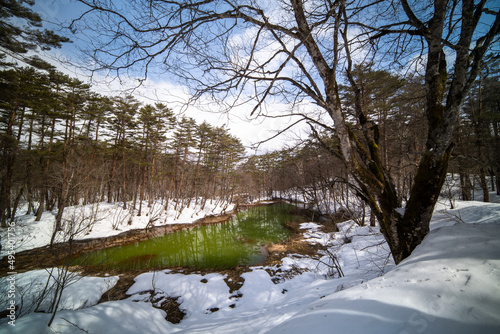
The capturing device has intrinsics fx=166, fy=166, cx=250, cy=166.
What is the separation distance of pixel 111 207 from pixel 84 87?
11.2m

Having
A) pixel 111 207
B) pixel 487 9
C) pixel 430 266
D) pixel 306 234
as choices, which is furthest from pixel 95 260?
pixel 487 9

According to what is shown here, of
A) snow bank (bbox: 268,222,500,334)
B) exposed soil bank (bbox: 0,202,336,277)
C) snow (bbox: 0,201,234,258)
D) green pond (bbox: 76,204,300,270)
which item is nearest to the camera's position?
snow bank (bbox: 268,222,500,334)

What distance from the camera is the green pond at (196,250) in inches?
355

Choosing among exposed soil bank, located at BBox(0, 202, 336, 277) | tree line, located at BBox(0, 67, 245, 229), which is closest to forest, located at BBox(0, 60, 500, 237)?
tree line, located at BBox(0, 67, 245, 229)

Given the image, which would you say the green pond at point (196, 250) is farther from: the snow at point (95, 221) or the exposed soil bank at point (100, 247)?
the snow at point (95, 221)

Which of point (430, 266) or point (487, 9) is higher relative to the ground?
point (487, 9)

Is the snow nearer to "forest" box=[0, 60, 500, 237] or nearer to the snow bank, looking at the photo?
"forest" box=[0, 60, 500, 237]

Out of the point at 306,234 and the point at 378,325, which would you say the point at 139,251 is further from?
the point at 378,325

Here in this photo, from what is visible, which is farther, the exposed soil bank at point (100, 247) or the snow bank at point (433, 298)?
the exposed soil bank at point (100, 247)

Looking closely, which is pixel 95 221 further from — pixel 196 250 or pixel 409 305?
pixel 409 305

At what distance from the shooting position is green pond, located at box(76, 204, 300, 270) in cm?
901

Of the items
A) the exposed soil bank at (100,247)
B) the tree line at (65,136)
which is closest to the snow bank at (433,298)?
the exposed soil bank at (100,247)

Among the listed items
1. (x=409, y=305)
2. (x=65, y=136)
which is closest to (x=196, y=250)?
(x=409, y=305)

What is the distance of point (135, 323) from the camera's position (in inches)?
140
